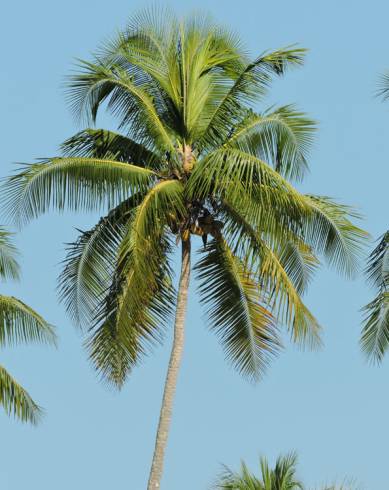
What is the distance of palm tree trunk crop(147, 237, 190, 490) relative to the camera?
3775cm

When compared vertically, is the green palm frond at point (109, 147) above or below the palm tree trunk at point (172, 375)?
above

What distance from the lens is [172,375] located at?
38531 mm

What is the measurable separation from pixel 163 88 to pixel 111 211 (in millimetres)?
2780

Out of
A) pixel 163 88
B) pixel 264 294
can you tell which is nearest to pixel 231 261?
pixel 264 294

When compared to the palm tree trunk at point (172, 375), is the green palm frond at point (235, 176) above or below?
above

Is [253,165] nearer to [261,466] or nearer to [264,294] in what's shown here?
[264,294]

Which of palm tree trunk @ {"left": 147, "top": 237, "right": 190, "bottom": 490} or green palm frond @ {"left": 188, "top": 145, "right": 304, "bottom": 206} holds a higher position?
green palm frond @ {"left": 188, "top": 145, "right": 304, "bottom": 206}

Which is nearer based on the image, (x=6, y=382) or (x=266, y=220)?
(x=266, y=220)

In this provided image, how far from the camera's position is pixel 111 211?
3891 centimetres

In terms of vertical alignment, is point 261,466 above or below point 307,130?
below

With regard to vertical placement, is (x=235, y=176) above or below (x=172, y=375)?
above

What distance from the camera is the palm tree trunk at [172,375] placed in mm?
37750

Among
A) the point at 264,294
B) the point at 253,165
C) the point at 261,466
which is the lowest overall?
the point at 261,466

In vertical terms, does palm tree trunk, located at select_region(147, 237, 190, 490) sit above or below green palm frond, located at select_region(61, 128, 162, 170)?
below
